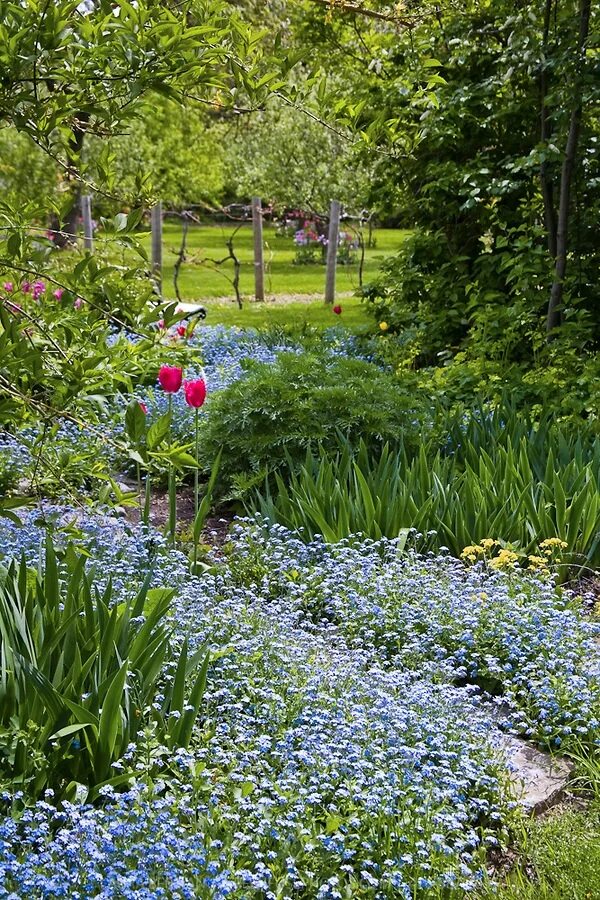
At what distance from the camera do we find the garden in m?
2.26

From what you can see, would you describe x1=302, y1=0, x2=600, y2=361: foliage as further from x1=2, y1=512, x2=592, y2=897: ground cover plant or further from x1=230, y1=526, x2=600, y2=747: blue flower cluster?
x1=2, y1=512, x2=592, y2=897: ground cover plant

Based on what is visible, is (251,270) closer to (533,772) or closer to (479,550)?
(479,550)

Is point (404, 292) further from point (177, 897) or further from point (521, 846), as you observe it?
point (177, 897)

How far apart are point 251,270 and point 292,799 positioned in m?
20.3

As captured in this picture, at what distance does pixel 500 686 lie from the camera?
3.44m

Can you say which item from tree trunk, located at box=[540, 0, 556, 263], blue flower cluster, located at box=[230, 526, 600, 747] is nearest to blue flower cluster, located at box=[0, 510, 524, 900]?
blue flower cluster, located at box=[230, 526, 600, 747]

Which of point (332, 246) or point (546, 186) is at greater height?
point (546, 186)

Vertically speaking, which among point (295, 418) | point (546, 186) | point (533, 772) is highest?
point (546, 186)

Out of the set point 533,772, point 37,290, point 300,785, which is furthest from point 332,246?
Result: point 300,785

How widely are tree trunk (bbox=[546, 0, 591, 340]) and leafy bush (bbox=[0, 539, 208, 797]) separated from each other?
5.02m

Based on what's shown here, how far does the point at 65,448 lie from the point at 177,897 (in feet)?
13.2

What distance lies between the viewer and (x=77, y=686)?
264cm

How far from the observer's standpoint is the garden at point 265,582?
2.26m

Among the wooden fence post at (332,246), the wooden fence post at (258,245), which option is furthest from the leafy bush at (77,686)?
the wooden fence post at (258,245)
